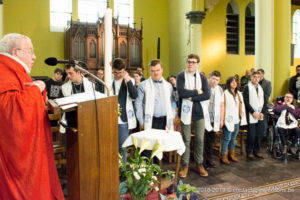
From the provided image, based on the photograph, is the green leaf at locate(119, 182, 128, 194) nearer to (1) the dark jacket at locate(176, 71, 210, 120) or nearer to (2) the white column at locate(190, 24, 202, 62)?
(1) the dark jacket at locate(176, 71, 210, 120)

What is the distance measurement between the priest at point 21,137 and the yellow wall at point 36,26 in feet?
29.6

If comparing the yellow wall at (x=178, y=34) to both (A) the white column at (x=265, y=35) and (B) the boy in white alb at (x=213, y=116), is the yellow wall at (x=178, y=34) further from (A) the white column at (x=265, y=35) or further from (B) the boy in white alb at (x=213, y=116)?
(B) the boy in white alb at (x=213, y=116)

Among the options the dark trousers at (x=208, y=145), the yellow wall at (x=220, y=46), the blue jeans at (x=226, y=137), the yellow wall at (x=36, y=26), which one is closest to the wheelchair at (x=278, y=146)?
the blue jeans at (x=226, y=137)

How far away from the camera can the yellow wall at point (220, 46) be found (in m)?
12.0

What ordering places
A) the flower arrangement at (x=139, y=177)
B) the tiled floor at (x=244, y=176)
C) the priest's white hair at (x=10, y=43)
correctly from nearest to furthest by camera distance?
the priest's white hair at (x=10, y=43), the flower arrangement at (x=139, y=177), the tiled floor at (x=244, y=176)

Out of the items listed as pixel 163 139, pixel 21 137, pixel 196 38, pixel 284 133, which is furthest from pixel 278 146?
pixel 196 38

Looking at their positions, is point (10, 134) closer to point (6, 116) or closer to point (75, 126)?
point (6, 116)

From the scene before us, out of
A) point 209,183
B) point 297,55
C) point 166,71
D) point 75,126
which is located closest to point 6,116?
point 75,126

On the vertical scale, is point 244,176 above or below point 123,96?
below

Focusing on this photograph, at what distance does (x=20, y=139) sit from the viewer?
1.70 m

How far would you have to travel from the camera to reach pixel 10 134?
5.59 feet

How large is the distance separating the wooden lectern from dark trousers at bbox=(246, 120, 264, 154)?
12.0 ft

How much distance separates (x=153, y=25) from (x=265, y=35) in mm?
6074

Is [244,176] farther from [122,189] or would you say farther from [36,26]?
[36,26]
